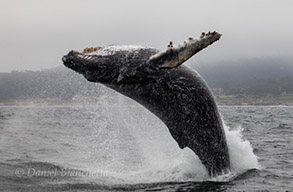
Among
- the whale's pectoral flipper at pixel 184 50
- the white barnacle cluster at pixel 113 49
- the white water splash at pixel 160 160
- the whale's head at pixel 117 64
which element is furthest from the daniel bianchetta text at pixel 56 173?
the whale's pectoral flipper at pixel 184 50

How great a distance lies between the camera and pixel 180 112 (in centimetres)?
699

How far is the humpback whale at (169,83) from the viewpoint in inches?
247

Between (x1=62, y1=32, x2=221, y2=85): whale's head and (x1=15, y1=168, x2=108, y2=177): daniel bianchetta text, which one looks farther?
(x1=15, y1=168, x2=108, y2=177): daniel bianchetta text

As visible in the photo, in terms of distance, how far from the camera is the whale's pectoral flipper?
602cm

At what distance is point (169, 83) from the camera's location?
6.73 meters

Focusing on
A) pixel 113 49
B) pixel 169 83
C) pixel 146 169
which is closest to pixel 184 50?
pixel 169 83

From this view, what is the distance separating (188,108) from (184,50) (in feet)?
4.39

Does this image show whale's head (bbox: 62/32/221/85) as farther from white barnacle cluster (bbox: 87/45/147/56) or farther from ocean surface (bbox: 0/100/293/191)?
ocean surface (bbox: 0/100/293/191)

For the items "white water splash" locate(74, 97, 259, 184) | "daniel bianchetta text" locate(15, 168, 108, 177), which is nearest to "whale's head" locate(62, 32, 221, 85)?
"white water splash" locate(74, 97, 259, 184)

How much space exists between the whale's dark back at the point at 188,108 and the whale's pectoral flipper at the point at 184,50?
60 centimetres
